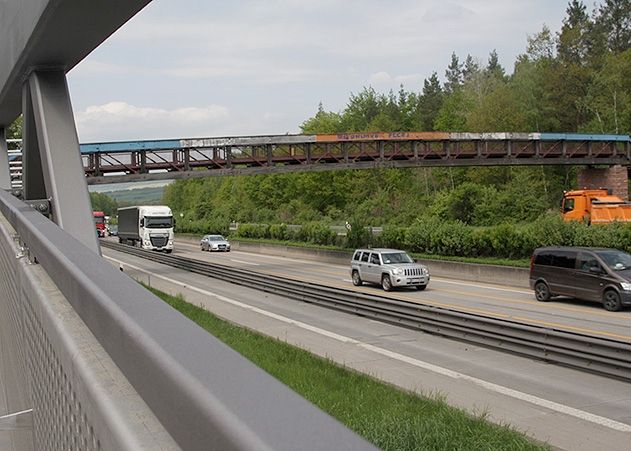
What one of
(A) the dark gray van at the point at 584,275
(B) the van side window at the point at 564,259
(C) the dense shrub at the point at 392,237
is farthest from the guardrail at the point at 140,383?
(C) the dense shrub at the point at 392,237

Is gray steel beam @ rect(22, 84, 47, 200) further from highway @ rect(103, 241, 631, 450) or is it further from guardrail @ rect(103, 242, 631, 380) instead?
guardrail @ rect(103, 242, 631, 380)

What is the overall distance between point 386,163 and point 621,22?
50908mm

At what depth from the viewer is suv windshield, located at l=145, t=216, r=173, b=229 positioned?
69.8 m

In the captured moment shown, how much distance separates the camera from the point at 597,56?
87.2 meters

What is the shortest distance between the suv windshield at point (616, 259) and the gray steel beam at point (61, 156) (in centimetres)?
2169

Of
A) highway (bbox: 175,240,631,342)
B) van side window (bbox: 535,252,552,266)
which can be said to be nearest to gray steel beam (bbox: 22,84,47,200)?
highway (bbox: 175,240,631,342)

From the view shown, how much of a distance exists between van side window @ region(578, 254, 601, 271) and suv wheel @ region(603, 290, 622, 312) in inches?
41.9

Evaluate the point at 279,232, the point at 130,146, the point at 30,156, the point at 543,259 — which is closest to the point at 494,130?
the point at 279,232

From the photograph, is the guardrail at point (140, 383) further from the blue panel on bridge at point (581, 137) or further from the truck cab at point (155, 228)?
the truck cab at point (155, 228)

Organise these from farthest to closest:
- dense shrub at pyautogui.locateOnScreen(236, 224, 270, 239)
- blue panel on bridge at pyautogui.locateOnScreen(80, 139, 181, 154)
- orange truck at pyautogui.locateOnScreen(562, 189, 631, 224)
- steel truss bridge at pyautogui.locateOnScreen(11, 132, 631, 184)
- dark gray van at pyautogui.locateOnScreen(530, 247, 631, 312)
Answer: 1. dense shrub at pyautogui.locateOnScreen(236, 224, 270, 239)
2. steel truss bridge at pyautogui.locateOnScreen(11, 132, 631, 184)
3. blue panel on bridge at pyautogui.locateOnScreen(80, 139, 181, 154)
4. orange truck at pyautogui.locateOnScreen(562, 189, 631, 224)
5. dark gray van at pyautogui.locateOnScreen(530, 247, 631, 312)

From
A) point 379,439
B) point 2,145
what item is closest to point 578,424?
point 379,439

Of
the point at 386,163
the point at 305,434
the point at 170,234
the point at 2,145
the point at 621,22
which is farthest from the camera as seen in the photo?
A: the point at 621,22

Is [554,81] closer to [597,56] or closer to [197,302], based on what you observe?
[597,56]

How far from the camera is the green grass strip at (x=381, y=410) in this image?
8656mm
